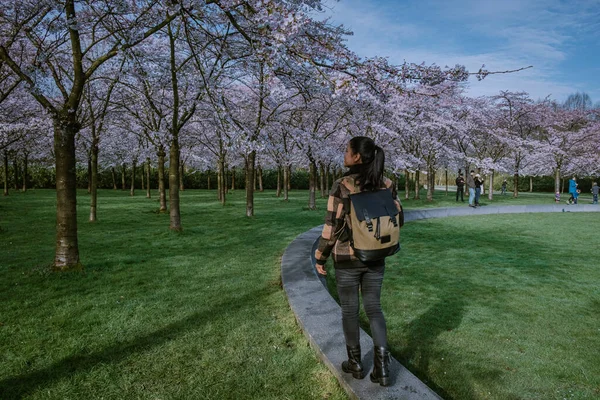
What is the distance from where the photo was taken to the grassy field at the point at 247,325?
2.99 metres

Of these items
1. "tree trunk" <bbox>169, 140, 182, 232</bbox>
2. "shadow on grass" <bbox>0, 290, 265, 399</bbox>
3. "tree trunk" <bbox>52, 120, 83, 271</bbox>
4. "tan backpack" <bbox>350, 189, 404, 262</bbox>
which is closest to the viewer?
"tan backpack" <bbox>350, 189, 404, 262</bbox>

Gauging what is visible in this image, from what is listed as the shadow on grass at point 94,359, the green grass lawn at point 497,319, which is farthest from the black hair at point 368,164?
the shadow on grass at point 94,359

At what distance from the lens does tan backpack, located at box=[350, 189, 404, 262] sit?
2.63m

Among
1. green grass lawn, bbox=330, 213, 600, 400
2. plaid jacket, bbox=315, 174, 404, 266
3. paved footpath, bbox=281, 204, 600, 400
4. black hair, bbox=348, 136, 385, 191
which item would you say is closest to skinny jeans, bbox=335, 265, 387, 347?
plaid jacket, bbox=315, 174, 404, 266

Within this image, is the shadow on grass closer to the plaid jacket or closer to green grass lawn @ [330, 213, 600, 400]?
green grass lawn @ [330, 213, 600, 400]

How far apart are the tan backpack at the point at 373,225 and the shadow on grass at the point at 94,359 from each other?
242 centimetres

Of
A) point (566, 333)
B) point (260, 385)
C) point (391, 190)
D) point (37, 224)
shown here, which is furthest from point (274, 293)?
point (37, 224)

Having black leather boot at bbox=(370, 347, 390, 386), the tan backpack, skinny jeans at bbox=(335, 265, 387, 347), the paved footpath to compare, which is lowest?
the paved footpath

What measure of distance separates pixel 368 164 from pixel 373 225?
0.47m

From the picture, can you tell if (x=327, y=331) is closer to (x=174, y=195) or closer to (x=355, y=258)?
(x=355, y=258)

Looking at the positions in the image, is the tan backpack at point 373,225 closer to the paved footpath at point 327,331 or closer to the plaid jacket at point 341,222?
the plaid jacket at point 341,222

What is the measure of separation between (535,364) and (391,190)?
7.34 feet

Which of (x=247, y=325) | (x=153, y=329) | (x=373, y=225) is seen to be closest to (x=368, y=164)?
(x=373, y=225)

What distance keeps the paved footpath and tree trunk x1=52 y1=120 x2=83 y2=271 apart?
374 cm
